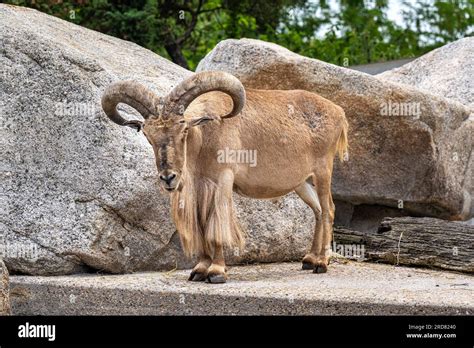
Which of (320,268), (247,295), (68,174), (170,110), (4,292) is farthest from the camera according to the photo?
(320,268)

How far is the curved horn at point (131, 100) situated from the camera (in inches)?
363

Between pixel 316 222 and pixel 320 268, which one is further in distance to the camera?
pixel 316 222

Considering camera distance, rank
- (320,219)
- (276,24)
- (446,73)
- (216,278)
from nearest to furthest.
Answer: (216,278) → (320,219) → (446,73) → (276,24)

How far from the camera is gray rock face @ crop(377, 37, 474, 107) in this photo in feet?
50.2

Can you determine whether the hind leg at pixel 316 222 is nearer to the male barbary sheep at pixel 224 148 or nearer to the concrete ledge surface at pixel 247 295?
the male barbary sheep at pixel 224 148

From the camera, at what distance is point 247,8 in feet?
64.2

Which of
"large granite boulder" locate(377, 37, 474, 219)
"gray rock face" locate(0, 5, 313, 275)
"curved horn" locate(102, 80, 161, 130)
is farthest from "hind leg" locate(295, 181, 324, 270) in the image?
"large granite boulder" locate(377, 37, 474, 219)

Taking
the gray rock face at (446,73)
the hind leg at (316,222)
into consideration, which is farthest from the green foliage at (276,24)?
the hind leg at (316,222)

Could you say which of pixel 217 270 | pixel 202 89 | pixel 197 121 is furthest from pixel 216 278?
pixel 202 89

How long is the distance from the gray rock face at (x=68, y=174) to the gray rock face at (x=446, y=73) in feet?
20.1

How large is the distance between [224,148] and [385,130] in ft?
12.8

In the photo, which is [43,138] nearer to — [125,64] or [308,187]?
[125,64]

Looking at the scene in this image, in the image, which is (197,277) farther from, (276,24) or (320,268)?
(276,24)

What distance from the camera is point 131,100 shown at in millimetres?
9344
